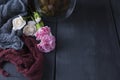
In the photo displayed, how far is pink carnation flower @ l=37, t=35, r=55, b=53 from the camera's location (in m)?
0.91

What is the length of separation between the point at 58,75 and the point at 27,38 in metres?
0.19

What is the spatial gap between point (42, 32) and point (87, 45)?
0.18m

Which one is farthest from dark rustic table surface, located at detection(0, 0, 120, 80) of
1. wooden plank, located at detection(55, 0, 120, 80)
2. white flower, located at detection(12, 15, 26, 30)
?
white flower, located at detection(12, 15, 26, 30)

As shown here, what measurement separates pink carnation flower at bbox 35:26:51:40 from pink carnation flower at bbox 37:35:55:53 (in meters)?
0.02

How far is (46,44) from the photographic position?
91cm

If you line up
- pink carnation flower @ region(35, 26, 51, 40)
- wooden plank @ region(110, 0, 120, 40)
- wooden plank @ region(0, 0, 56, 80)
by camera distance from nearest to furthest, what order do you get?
wooden plank @ region(0, 0, 56, 80) < pink carnation flower @ region(35, 26, 51, 40) < wooden plank @ region(110, 0, 120, 40)

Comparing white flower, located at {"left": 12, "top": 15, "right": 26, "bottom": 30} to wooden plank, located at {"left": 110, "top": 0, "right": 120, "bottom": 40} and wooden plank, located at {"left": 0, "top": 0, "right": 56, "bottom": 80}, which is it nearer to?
wooden plank, located at {"left": 0, "top": 0, "right": 56, "bottom": 80}

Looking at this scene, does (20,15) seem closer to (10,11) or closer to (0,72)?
(10,11)

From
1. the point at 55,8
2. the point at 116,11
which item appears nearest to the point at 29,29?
the point at 55,8

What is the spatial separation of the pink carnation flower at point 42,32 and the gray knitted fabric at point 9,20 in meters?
0.07

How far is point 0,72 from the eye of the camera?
831 millimetres

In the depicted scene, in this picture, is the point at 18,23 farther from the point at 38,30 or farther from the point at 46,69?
the point at 46,69

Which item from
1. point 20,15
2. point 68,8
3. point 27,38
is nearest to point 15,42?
point 27,38

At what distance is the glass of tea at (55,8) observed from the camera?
1.01 meters
